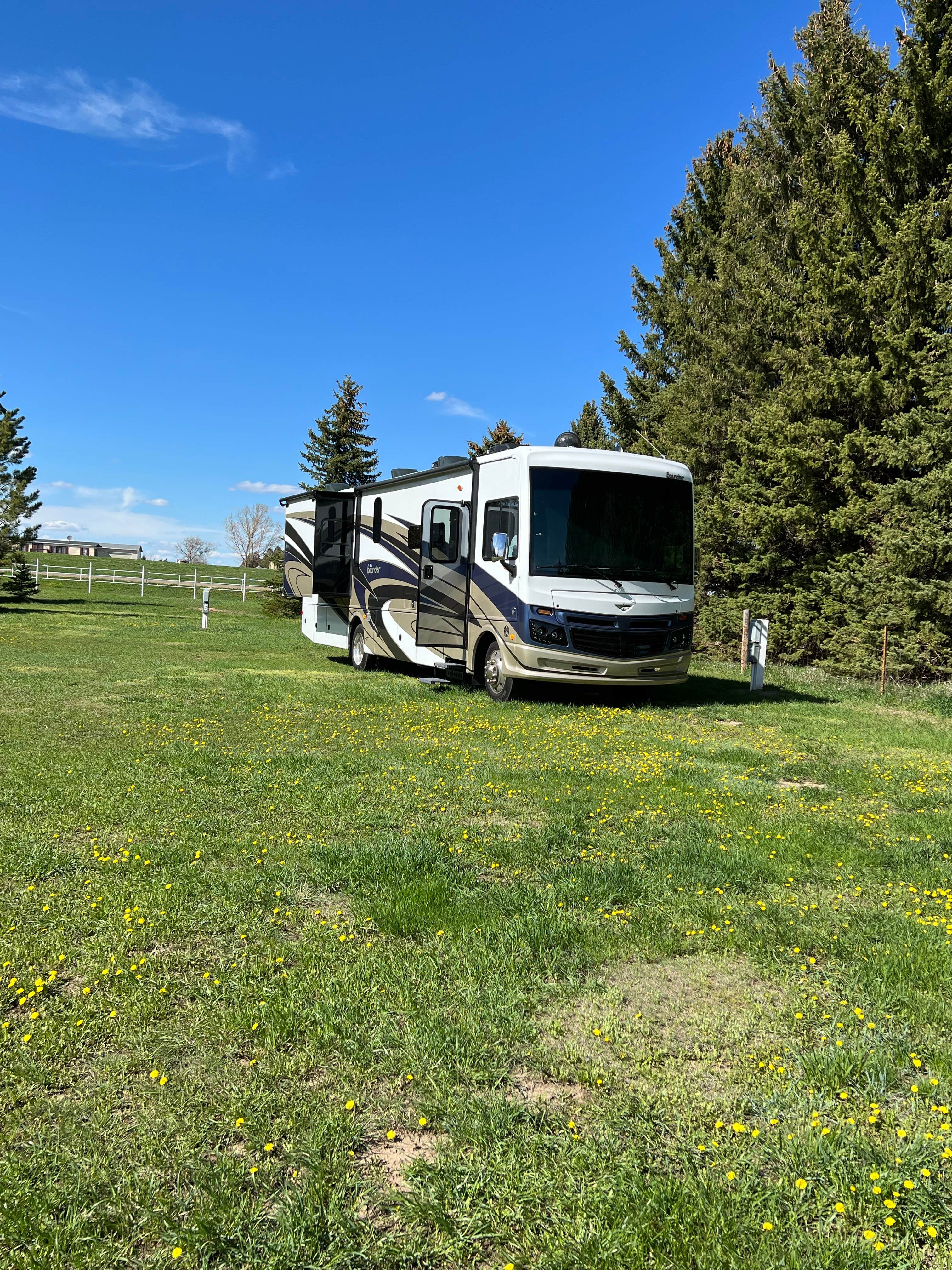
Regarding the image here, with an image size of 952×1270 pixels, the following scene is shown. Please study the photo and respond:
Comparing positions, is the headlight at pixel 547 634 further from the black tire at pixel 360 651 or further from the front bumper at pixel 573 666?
the black tire at pixel 360 651

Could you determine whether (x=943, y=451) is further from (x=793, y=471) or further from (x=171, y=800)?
(x=171, y=800)

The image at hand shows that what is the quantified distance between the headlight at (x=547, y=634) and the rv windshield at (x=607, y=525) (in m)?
0.68

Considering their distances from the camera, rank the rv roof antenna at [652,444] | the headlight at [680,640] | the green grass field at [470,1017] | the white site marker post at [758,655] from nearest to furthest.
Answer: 1. the green grass field at [470,1017]
2. the headlight at [680,640]
3. the white site marker post at [758,655]
4. the rv roof antenna at [652,444]

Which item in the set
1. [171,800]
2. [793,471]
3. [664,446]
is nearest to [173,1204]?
[171,800]

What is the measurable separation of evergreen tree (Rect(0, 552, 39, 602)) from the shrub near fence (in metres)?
8.46

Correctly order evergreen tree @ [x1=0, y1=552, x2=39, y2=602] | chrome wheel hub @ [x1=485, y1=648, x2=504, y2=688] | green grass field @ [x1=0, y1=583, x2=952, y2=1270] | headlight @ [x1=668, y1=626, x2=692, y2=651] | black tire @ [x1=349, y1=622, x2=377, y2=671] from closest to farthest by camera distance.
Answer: green grass field @ [x1=0, y1=583, x2=952, y2=1270], headlight @ [x1=668, y1=626, x2=692, y2=651], chrome wheel hub @ [x1=485, y1=648, x2=504, y2=688], black tire @ [x1=349, y1=622, x2=377, y2=671], evergreen tree @ [x1=0, y1=552, x2=39, y2=602]

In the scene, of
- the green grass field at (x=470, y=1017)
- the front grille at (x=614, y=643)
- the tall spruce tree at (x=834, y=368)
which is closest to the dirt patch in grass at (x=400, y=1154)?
the green grass field at (x=470, y=1017)

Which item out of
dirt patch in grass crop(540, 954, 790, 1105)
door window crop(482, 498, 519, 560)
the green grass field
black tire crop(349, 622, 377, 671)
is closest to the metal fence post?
door window crop(482, 498, 519, 560)

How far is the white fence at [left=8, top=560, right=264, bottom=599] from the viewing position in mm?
44156

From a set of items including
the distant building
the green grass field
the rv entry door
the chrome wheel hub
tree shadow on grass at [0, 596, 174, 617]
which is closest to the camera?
the green grass field

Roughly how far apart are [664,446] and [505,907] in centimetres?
2125

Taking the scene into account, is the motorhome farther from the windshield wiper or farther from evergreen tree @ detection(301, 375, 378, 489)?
evergreen tree @ detection(301, 375, 378, 489)

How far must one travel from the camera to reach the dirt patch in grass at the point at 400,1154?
2.40 meters

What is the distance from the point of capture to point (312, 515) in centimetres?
1761
